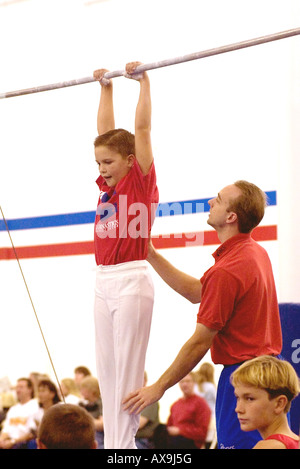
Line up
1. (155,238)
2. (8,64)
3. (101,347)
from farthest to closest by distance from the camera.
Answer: (8,64) < (155,238) < (101,347)

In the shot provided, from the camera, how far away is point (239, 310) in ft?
8.41

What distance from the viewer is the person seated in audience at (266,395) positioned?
7.36 feet

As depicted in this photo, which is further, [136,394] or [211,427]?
[211,427]

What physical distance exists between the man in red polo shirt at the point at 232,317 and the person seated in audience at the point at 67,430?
65 centimetres

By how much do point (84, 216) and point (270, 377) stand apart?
8.50 feet

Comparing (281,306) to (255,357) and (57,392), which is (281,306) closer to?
(255,357)

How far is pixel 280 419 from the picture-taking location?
89.1 inches

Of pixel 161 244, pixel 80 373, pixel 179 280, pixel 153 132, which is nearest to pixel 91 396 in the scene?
pixel 80 373

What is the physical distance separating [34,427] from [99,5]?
2.71m

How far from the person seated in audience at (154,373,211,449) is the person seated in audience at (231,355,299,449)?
2300 mm

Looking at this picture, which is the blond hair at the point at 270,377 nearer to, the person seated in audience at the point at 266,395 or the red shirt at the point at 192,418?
the person seated in audience at the point at 266,395

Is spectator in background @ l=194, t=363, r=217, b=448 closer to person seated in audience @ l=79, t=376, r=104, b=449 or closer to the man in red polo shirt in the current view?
person seated in audience @ l=79, t=376, r=104, b=449

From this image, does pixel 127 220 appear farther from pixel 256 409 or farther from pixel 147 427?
pixel 147 427
